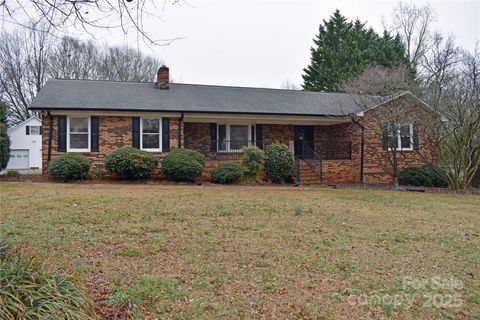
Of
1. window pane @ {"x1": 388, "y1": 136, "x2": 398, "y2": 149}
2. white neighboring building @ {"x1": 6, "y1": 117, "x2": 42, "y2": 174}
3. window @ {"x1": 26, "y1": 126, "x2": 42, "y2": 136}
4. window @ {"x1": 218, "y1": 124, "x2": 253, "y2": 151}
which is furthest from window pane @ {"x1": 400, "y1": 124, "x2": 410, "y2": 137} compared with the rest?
window @ {"x1": 26, "y1": 126, "x2": 42, "y2": 136}

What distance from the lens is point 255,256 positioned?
4.85 m

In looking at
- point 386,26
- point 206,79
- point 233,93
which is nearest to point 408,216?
point 233,93

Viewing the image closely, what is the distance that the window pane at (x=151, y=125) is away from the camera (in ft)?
51.5

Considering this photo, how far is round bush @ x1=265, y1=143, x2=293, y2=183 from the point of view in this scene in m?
15.2

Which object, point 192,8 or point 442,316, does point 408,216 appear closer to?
point 442,316

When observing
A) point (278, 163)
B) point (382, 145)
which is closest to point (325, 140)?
point (382, 145)

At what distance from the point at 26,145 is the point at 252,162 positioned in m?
26.5

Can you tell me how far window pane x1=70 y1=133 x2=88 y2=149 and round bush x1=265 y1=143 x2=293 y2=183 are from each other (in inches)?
302

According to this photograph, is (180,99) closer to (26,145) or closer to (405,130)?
(405,130)

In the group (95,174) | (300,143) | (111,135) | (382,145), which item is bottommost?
(95,174)

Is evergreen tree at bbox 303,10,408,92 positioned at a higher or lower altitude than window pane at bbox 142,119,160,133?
higher

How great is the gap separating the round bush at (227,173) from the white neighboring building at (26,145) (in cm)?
2379

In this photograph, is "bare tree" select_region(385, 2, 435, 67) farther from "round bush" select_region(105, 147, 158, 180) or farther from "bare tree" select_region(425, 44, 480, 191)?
"round bush" select_region(105, 147, 158, 180)

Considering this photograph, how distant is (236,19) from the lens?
16.3ft
